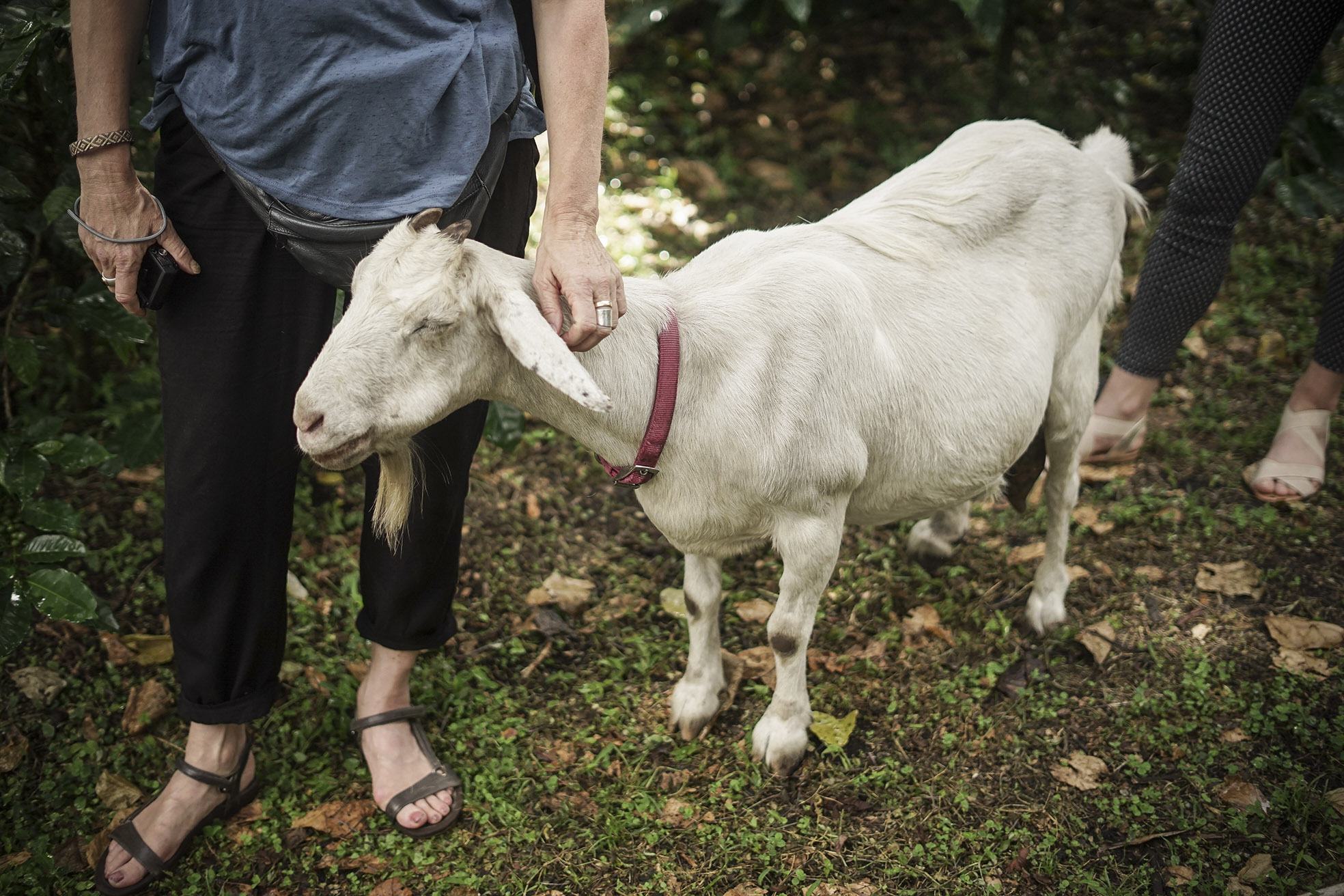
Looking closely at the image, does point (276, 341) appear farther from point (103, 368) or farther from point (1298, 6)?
point (1298, 6)

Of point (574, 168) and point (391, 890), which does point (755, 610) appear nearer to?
point (391, 890)

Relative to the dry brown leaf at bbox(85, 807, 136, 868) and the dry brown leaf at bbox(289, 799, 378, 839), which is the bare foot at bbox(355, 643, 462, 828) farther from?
the dry brown leaf at bbox(85, 807, 136, 868)

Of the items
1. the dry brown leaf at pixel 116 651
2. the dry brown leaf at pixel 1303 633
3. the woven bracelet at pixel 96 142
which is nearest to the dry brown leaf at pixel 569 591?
the dry brown leaf at pixel 116 651

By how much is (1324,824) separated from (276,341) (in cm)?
280

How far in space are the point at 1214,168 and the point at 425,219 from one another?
109 inches

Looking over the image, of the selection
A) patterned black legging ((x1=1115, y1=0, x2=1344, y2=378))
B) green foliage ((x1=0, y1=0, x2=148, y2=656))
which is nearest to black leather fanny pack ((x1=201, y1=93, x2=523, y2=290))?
green foliage ((x1=0, y1=0, x2=148, y2=656))

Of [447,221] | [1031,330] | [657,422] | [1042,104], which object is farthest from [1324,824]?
[1042,104]

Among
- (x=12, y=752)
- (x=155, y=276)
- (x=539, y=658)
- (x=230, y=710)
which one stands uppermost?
(x=155, y=276)

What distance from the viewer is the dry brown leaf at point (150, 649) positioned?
295 centimetres

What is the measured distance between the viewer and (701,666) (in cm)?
282

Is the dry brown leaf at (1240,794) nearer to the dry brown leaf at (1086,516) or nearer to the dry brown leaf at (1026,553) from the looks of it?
the dry brown leaf at (1026,553)

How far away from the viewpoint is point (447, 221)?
193cm

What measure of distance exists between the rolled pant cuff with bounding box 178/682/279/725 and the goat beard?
0.53 m

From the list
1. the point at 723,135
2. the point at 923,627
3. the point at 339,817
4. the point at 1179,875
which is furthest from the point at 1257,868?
the point at 723,135
